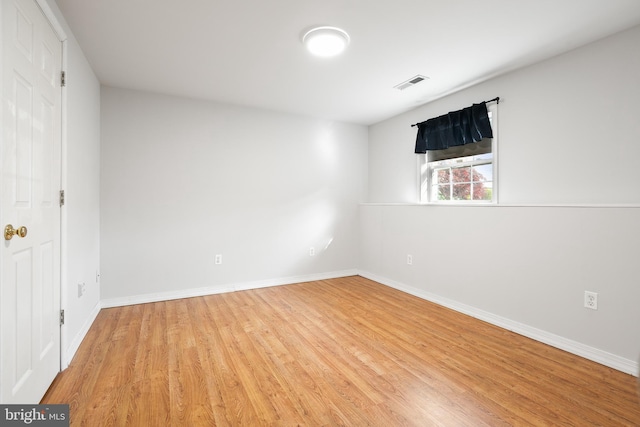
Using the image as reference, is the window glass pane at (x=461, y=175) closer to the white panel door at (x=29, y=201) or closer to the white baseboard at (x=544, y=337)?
the white baseboard at (x=544, y=337)

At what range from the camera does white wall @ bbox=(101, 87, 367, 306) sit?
11.2 ft

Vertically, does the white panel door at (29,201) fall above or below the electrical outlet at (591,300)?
above

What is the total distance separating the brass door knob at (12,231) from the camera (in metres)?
1.32

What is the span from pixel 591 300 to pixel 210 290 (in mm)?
3911

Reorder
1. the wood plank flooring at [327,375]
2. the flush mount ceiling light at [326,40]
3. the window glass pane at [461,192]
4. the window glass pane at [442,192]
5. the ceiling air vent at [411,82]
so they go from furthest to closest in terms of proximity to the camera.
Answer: the window glass pane at [442,192] < the window glass pane at [461,192] < the ceiling air vent at [411,82] < the flush mount ceiling light at [326,40] < the wood plank flooring at [327,375]

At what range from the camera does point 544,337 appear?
2551 mm

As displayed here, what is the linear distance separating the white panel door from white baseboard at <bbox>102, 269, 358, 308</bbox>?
4.88 feet

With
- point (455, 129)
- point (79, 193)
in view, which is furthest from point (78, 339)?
point (455, 129)

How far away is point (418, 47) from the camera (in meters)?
2.54

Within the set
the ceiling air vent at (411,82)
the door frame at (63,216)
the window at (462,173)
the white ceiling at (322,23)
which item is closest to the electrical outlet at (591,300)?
the window at (462,173)

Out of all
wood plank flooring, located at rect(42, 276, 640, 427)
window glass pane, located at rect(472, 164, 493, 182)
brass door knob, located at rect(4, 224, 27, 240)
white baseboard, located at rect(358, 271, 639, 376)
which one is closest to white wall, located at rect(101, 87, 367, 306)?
wood plank flooring, located at rect(42, 276, 640, 427)

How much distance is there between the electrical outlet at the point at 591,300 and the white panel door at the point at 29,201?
366 cm

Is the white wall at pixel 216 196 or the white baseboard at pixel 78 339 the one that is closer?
the white baseboard at pixel 78 339

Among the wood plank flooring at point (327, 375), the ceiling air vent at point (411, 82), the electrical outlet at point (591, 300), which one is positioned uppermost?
the ceiling air vent at point (411, 82)
